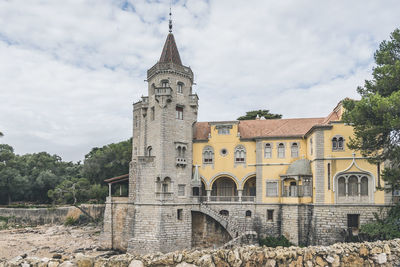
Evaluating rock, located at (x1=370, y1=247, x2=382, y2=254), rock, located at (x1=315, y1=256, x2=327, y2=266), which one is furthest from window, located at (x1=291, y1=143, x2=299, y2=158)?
rock, located at (x1=315, y1=256, x2=327, y2=266)

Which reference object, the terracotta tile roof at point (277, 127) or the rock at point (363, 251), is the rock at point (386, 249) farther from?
the terracotta tile roof at point (277, 127)

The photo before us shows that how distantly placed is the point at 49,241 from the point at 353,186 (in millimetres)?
32653

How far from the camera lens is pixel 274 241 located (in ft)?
92.4

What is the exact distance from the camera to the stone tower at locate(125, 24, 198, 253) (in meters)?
28.7

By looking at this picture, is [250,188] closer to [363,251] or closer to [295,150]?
[295,150]

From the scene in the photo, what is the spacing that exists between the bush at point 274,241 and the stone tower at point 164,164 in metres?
6.75

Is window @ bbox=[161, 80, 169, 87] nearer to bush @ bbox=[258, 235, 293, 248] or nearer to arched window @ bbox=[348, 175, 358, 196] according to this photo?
bush @ bbox=[258, 235, 293, 248]

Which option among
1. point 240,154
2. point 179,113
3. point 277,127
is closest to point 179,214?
point 240,154

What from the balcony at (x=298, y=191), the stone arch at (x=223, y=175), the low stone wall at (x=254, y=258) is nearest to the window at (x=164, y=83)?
the stone arch at (x=223, y=175)

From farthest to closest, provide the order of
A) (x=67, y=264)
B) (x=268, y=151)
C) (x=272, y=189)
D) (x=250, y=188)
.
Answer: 1. (x=250, y=188)
2. (x=268, y=151)
3. (x=272, y=189)
4. (x=67, y=264)

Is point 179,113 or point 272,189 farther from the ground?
point 179,113

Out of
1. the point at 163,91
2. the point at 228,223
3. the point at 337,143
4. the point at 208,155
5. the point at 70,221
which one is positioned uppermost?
the point at 163,91

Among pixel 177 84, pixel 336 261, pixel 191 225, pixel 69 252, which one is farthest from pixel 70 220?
pixel 336 261

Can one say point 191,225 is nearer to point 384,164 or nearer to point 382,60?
point 384,164
